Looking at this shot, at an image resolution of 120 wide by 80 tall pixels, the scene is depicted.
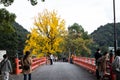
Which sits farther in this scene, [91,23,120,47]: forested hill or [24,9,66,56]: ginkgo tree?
Result: [91,23,120,47]: forested hill

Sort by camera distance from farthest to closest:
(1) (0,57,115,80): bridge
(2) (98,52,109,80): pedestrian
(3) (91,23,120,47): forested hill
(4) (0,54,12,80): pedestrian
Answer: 1. (3) (91,23,120,47): forested hill
2. (1) (0,57,115,80): bridge
3. (2) (98,52,109,80): pedestrian
4. (4) (0,54,12,80): pedestrian

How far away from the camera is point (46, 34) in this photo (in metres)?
62.4

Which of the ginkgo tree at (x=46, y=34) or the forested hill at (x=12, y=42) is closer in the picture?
the ginkgo tree at (x=46, y=34)

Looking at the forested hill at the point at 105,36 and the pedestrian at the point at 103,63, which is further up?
the forested hill at the point at 105,36

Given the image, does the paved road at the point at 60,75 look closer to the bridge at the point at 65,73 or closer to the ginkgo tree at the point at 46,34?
the bridge at the point at 65,73

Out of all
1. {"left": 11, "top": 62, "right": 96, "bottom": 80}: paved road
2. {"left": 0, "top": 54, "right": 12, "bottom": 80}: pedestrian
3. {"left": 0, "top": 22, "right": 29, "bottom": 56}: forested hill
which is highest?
{"left": 0, "top": 22, "right": 29, "bottom": 56}: forested hill

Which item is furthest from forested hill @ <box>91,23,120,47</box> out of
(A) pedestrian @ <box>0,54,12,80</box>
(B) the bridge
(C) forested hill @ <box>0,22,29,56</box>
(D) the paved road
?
(A) pedestrian @ <box>0,54,12,80</box>

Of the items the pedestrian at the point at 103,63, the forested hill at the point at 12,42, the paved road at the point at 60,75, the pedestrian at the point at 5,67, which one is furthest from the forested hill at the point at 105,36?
the pedestrian at the point at 5,67

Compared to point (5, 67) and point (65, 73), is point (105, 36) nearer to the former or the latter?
point (65, 73)

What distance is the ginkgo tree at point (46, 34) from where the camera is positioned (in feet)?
204

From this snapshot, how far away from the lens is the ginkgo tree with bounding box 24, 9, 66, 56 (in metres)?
62.1

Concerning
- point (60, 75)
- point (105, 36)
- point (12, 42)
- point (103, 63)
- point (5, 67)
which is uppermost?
point (105, 36)

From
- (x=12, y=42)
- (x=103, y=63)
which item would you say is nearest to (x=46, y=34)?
(x=12, y=42)

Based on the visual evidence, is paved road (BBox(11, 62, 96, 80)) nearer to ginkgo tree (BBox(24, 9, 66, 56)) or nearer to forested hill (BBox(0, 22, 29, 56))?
ginkgo tree (BBox(24, 9, 66, 56))
